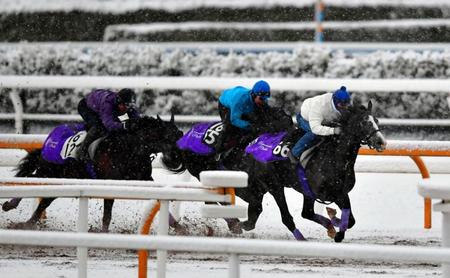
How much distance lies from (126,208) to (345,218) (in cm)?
263

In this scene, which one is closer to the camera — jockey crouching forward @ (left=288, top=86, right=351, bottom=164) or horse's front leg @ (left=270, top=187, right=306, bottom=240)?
jockey crouching forward @ (left=288, top=86, right=351, bottom=164)

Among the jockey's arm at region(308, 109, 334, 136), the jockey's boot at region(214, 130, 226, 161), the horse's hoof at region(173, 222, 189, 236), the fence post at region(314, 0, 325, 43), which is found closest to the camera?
the horse's hoof at region(173, 222, 189, 236)

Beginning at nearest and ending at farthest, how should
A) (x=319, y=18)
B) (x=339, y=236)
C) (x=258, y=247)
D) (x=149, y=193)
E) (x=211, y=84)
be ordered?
(x=258, y=247) → (x=149, y=193) → (x=339, y=236) → (x=211, y=84) → (x=319, y=18)

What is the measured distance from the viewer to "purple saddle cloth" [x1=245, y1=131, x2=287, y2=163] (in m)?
9.24

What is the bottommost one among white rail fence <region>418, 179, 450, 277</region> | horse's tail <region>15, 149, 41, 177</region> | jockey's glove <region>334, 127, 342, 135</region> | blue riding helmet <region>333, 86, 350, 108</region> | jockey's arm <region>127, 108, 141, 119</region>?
horse's tail <region>15, 149, 41, 177</region>

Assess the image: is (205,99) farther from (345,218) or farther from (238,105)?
(345,218)

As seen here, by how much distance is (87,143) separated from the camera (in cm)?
937

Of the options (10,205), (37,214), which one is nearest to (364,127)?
(37,214)

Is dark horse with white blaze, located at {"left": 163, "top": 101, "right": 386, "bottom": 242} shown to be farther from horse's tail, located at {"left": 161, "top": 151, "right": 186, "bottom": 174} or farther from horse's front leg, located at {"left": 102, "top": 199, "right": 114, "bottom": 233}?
horse's front leg, located at {"left": 102, "top": 199, "right": 114, "bottom": 233}

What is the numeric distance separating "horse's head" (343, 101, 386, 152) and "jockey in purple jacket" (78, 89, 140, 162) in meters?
1.79

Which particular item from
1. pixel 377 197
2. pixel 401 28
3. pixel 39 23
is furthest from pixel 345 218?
pixel 39 23

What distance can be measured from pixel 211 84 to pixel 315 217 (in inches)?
128

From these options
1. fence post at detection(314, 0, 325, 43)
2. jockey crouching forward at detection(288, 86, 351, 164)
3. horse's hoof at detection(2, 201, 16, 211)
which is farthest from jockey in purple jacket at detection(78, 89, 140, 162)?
fence post at detection(314, 0, 325, 43)

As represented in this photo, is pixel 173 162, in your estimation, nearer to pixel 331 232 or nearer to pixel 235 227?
pixel 235 227
